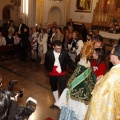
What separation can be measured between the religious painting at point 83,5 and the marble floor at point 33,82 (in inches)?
343

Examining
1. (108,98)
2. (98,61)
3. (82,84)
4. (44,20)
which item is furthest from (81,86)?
(44,20)

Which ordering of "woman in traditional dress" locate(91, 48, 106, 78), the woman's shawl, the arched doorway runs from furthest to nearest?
A: the arched doorway < "woman in traditional dress" locate(91, 48, 106, 78) < the woman's shawl

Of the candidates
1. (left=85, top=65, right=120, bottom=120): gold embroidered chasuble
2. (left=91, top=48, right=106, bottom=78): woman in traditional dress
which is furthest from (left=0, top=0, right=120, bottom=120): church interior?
(left=85, top=65, right=120, bottom=120): gold embroidered chasuble

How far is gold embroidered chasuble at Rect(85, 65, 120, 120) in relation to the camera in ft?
9.28

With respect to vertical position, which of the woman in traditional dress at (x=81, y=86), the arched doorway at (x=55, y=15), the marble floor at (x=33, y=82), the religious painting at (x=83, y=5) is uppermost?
the religious painting at (x=83, y=5)

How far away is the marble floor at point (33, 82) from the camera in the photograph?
528 centimetres

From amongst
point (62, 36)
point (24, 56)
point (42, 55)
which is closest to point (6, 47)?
point (24, 56)

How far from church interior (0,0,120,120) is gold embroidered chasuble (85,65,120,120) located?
391cm

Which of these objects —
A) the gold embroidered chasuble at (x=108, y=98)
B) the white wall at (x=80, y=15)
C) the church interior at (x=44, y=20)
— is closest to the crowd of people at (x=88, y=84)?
the gold embroidered chasuble at (x=108, y=98)

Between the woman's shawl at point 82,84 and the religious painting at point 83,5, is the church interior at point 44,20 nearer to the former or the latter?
the religious painting at point 83,5

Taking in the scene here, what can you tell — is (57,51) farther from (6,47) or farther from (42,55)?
(6,47)

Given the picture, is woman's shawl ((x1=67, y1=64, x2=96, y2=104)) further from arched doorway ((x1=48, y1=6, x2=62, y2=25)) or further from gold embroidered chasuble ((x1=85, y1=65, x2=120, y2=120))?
arched doorway ((x1=48, y1=6, x2=62, y2=25))

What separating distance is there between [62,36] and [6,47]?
264cm

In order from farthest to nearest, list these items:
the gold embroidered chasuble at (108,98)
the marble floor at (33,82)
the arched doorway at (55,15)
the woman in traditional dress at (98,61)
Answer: the arched doorway at (55,15) → the marble floor at (33,82) → the woman in traditional dress at (98,61) → the gold embroidered chasuble at (108,98)
